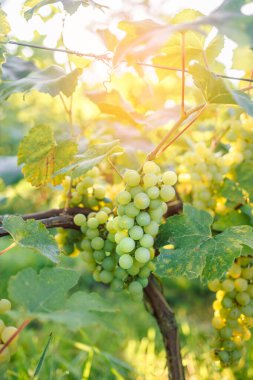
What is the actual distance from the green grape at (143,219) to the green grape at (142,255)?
5 cm

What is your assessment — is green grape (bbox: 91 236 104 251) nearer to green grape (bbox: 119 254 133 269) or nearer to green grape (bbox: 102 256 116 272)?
green grape (bbox: 102 256 116 272)

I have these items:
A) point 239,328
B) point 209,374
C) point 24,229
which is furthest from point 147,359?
point 24,229

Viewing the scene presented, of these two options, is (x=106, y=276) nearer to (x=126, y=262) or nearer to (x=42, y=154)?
(x=126, y=262)

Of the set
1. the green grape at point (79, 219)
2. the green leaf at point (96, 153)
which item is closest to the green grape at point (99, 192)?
the green grape at point (79, 219)

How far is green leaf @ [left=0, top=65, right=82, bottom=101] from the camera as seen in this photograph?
1027 millimetres

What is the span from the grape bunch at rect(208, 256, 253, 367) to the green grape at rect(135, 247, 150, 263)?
0.37 meters

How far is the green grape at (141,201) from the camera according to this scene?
846 millimetres

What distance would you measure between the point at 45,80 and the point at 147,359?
1.14m

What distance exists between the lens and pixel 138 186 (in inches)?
35.0

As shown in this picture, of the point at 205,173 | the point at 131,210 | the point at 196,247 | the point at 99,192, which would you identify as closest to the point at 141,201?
the point at 131,210

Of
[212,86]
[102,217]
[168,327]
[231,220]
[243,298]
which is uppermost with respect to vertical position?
[212,86]

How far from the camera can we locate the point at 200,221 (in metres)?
0.96

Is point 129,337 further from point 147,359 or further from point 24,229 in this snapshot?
point 24,229

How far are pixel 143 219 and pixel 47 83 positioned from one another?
0.40 meters
